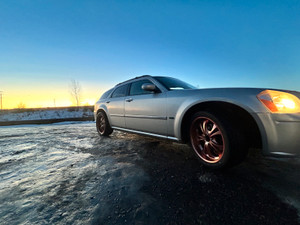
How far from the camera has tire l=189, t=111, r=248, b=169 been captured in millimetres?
1600

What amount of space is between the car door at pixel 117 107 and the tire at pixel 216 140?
75.0 inches

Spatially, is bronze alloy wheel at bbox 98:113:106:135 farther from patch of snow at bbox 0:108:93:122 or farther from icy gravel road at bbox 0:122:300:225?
patch of snow at bbox 0:108:93:122

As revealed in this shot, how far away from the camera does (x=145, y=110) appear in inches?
107

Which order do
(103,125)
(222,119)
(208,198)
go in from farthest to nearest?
(103,125)
(222,119)
(208,198)

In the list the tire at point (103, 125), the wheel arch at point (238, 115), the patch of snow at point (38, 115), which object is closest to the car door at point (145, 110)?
the wheel arch at point (238, 115)

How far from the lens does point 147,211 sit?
1.05 m

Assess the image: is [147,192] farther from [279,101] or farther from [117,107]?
[117,107]

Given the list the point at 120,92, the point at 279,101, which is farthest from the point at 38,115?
the point at 279,101

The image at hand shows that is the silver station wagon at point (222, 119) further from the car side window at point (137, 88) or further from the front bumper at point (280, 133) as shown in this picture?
the car side window at point (137, 88)

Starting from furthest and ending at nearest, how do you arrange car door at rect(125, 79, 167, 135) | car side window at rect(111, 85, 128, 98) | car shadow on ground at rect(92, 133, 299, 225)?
car side window at rect(111, 85, 128, 98) → car door at rect(125, 79, 167, 135) → car shadow on ground at rect(92, 133, 299, 225)

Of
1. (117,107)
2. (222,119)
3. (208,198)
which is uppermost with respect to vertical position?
(117,107)

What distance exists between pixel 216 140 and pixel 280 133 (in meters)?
0.64

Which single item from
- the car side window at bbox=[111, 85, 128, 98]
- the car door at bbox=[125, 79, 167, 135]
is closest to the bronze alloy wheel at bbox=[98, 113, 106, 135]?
the car side window at bbox=[111, 85, 128, 98]

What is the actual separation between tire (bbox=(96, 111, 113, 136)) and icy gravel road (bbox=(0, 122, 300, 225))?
77.1 inches
